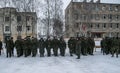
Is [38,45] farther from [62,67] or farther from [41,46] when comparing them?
[62,67]

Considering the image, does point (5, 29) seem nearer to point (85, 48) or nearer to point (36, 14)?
point (36, 14)

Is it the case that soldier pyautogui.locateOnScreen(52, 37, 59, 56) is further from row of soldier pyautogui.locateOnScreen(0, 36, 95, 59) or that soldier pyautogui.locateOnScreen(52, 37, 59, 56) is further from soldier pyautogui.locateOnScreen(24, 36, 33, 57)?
soldier pyautogui.locateOnScreen(24, 36, 33, 57)

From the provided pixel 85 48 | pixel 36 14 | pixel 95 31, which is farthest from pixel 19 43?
pixel 95 31

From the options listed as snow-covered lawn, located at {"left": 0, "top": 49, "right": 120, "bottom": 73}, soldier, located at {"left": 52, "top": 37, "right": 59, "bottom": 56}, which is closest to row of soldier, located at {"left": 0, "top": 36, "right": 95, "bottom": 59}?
soldier, located at {"left": 52, "top": 37, "right": 59, "bottom": 56}

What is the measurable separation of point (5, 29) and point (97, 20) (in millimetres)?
25080

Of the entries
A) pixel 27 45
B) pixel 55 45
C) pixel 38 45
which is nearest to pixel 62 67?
pixel 55 45

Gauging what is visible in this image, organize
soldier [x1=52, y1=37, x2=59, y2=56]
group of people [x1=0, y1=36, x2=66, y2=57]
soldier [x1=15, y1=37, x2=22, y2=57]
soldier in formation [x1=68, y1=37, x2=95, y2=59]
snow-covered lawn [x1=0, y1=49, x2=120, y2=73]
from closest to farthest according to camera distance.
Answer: snow-covered lawn [x1=0, y1=49, x2=120, y2=73], group of people [x1=0, y1=36, x2=66, y2=57], soldier [x1=15, y1=37, x2=22, y2=57], soldier [x1=52, y1=37, x2=59, y2=56], soldier in formation [x1=68, y1=37, x2=95, y2=59]

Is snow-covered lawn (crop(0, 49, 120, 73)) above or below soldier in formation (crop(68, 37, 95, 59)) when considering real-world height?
below

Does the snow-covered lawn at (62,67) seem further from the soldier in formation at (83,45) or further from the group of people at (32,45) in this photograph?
the soldier in formation at (83,45)

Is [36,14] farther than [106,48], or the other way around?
[36,14]

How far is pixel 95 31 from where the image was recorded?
77.1 metres

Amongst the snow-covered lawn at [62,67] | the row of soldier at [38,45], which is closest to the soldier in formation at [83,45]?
the row of soldier at [38,45]

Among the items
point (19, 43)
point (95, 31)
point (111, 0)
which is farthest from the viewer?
point (111, 0)

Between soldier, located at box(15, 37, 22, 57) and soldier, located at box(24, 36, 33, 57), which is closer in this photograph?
soldier, located at box(24, 36, 33, 57)
